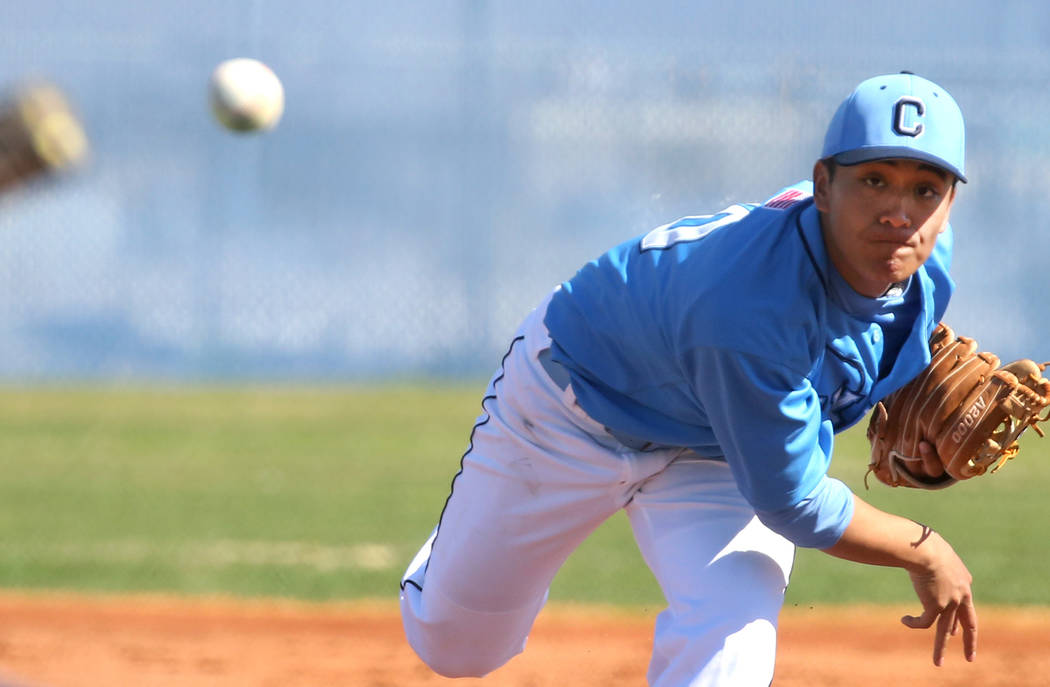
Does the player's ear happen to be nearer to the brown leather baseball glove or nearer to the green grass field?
the brown leather baseball glove

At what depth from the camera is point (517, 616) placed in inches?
117

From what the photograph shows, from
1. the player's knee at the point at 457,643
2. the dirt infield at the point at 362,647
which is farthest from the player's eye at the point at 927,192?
the dirt infield at the point at 362,647

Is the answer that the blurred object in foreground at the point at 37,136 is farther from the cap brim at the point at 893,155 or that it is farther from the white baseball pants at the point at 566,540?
the white baseball pants at the point at 566,540

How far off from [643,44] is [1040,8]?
3623 millimetres

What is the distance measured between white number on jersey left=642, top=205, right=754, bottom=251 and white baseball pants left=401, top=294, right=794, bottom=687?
32 centimetres

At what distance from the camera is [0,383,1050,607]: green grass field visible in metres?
5.66

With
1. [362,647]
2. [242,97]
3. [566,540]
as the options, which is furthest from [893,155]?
[242,97]

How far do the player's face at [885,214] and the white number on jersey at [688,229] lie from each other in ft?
0.97

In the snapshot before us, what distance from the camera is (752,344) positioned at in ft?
7.28

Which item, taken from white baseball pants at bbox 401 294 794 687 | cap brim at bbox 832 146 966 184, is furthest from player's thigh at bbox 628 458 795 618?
cap brim at bbox 832 146 966 184

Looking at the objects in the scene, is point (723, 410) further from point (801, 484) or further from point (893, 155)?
point (893, 155)

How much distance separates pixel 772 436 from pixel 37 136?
1.34m

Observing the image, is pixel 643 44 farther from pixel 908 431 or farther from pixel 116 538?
pixel 908 431

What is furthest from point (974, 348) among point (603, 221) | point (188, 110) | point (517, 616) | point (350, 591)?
point (188, 110)
